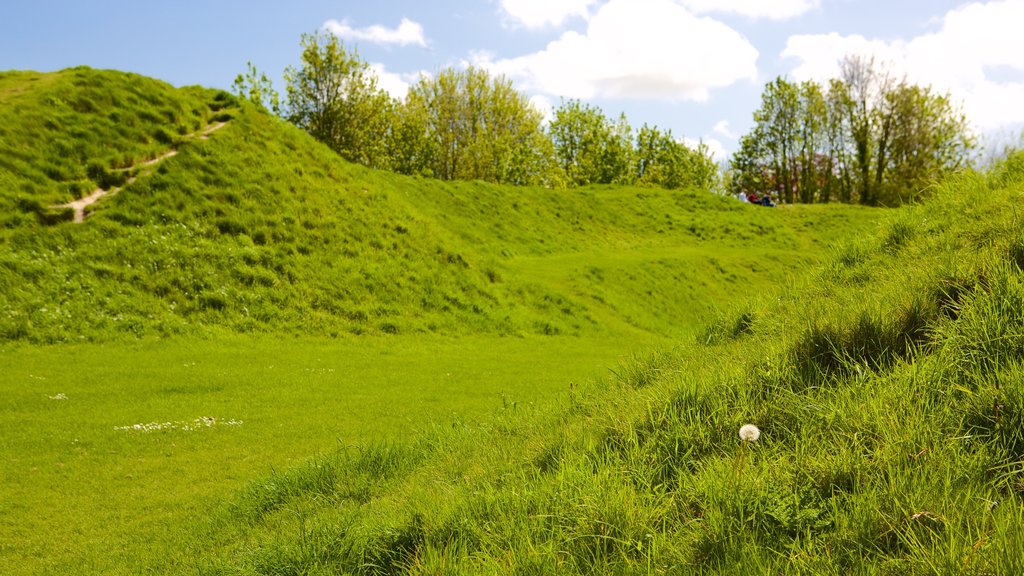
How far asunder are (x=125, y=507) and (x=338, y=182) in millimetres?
17033

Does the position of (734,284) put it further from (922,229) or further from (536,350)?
(922,229)

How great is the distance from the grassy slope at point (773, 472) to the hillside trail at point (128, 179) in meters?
14.3

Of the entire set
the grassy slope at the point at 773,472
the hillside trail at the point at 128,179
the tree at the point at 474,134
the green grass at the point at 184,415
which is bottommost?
the green grass at the point at 184,415

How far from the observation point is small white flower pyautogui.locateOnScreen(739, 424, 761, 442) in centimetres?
388

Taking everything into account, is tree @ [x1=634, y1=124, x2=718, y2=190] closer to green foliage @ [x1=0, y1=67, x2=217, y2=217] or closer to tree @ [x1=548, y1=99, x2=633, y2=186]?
tree @ [x1=548, y1=99, x2=633, y2=186]

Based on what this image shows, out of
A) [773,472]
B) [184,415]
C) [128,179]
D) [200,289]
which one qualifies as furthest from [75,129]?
[773,472]

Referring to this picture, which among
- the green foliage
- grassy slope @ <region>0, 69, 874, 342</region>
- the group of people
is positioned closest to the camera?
grassy slope @ <region>0, 69, 874, 342</region>

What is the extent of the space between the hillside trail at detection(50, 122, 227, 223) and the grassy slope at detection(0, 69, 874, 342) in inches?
9.7

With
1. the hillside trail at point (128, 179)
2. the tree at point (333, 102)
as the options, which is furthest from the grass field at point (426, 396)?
the tree at point (333, 102)

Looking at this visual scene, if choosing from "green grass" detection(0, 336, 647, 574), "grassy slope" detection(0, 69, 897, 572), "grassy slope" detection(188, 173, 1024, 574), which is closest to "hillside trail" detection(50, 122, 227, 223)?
"grassy slope" detection(0, 69, 897, 572)

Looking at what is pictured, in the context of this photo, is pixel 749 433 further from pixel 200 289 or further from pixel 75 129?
pixel 75 129

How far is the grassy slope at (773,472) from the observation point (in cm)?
306

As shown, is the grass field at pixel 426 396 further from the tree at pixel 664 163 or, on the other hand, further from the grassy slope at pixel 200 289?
the tree at pixel 664 163

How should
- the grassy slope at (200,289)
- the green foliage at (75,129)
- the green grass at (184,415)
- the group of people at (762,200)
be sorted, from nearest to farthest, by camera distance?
1. the green grass at (184,415)
2. the grassy slope at (200,289)
3. the green foliage at (75,129)
4. the group of people at (762,200)
